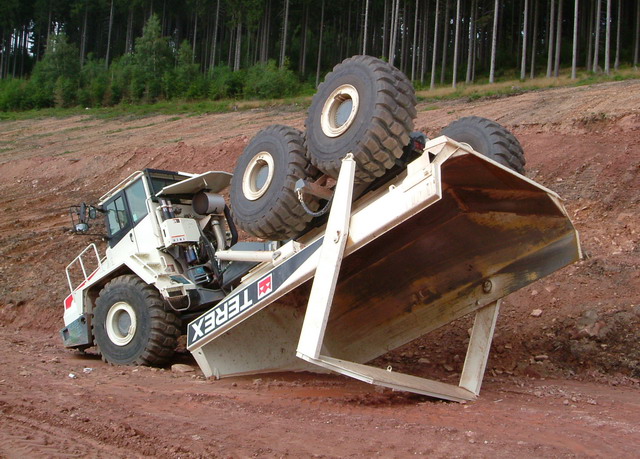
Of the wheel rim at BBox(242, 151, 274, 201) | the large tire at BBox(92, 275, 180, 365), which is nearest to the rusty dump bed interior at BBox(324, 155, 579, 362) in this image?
the wheel rim at BBox(242, 151, 274, 201)

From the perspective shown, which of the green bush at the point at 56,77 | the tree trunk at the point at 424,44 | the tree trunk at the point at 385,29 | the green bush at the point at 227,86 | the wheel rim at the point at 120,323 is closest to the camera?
the wheel rim at the point at 120,323

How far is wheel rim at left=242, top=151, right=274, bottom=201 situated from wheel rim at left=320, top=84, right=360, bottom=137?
71 centimetres

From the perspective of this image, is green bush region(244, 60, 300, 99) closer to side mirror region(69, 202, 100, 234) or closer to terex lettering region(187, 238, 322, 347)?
side mirror region(69, 202, 100, 234)

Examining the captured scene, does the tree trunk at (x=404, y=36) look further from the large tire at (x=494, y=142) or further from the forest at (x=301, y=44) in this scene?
the large tire at (x=494, y=142)

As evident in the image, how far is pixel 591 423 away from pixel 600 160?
7120mm

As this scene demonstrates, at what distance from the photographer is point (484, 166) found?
15.6 feet

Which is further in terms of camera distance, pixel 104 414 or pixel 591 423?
pixel 104 414

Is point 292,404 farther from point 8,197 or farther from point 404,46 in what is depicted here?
point 404,46

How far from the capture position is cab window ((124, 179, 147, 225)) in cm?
755

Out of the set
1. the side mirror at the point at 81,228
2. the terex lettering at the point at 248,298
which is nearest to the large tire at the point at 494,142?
the terex lettering at the point at 248,298

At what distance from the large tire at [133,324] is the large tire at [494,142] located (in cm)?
373

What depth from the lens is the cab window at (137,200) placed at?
24.8 feet

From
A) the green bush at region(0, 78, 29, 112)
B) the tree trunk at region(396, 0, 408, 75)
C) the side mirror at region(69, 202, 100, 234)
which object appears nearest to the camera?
the side mirror at region(69, 202, 100, 234)

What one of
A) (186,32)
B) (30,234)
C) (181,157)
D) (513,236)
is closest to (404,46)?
(186,32)
